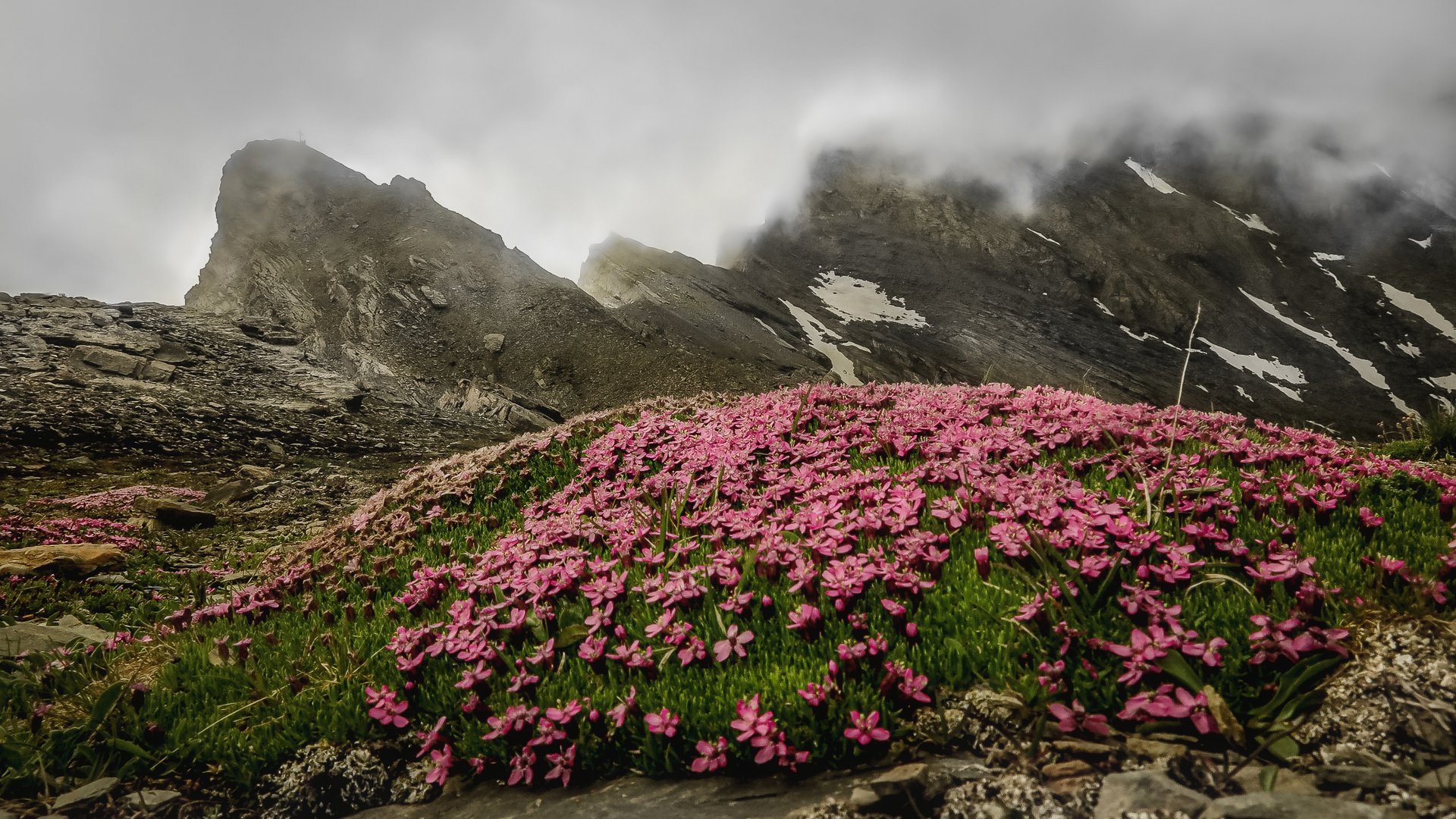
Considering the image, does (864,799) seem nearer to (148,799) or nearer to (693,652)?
(693,652)

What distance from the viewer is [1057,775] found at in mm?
2510

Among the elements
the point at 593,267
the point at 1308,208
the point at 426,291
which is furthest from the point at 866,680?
the point at 1308,208

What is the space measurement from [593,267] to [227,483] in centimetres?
10183

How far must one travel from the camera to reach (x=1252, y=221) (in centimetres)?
14800

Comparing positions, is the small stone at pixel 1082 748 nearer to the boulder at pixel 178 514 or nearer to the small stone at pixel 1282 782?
the small stone at pixel 1282 782

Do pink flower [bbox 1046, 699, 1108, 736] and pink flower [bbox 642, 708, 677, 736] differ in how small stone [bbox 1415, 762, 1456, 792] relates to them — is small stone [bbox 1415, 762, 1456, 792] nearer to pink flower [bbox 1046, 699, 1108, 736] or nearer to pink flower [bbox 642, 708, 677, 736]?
pink flower [bbox 1046, 699, 1108, 736]

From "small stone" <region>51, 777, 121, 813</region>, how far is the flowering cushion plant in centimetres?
113

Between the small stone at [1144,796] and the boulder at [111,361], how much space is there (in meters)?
42.8

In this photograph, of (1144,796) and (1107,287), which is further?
(1107,287)

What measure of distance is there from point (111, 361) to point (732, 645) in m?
42.8

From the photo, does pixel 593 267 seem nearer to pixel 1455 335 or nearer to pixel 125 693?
pixel 125 693

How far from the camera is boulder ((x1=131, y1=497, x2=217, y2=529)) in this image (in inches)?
510

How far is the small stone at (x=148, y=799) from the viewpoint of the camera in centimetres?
333

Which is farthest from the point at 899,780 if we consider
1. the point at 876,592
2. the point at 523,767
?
the point at 523,767
